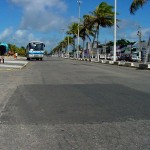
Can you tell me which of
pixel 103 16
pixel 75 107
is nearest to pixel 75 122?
pixel 75 107

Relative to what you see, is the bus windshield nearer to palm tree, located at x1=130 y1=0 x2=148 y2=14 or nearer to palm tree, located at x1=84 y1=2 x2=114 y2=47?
palm tree, located at x1=84 y1=2 x2=114 y2=47

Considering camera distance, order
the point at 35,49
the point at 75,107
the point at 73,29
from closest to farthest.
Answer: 1. the point at 75,107
2. the point at 35,49
3. the point at 73,29

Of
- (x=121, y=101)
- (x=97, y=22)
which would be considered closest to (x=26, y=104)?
(x=121, y=101)

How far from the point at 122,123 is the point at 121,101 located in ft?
11.5

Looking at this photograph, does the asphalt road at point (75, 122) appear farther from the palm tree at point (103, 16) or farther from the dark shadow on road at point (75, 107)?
the palm tree at point (103, 16)

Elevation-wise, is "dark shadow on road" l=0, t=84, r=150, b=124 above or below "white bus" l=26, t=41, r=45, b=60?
below

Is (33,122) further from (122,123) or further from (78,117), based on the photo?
(122,123)

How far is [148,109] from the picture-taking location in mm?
10547

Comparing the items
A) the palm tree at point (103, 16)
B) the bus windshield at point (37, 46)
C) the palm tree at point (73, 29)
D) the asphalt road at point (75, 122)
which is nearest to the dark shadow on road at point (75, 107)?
the asphalt road at point (75, 122)

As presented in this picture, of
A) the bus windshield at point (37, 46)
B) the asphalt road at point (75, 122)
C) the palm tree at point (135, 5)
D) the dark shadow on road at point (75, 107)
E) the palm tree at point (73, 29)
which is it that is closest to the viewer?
the asphalt road at point (75, 122)

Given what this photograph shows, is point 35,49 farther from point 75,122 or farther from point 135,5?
point 75,122

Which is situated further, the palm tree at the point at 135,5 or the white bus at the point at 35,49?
the white bus at the point at 35,49

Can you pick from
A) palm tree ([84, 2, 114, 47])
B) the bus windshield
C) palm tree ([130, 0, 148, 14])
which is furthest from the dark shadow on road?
palm tree ([84, 2, 114, 47])

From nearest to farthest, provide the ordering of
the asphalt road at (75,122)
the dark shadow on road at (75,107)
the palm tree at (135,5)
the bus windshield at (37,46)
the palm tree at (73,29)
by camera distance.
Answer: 1. the asphalt road at (75,122)
2. the dark shadow on road at (75,107)
3. the palm tree at (135,5)
4. the bus windshield at (37,46)
5. the palm tree at (73,29)
